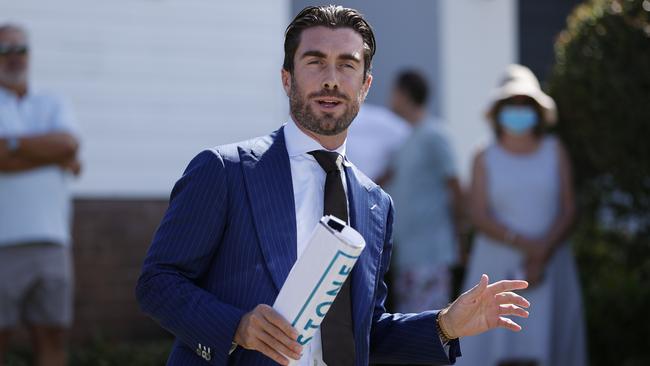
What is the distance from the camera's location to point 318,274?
108 inches

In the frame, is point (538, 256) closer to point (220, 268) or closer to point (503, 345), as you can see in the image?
point (503, 345)

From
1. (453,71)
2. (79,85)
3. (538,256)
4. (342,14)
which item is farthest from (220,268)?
(453,71)

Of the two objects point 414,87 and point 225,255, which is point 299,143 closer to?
point 225,255

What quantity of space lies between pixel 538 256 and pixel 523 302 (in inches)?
152

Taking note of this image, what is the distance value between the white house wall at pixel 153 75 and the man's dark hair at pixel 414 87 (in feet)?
4.74

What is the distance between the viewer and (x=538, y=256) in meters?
6.94

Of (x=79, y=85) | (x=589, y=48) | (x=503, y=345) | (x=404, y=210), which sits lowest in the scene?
(x=503, y=345)

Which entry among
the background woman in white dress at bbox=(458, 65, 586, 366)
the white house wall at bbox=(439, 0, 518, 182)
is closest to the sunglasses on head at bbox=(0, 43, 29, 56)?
the background woman in white dress at bbox=(458, 65, 586, 366)

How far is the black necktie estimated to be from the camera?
3131 mm

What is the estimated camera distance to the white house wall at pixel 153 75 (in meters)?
8.67

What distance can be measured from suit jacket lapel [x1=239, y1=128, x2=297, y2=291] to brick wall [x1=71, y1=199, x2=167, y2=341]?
5.54 m

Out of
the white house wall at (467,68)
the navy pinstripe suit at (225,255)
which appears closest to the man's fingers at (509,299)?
the navy pinstripe suit at (225,255)

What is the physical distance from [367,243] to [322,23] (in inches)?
24.3

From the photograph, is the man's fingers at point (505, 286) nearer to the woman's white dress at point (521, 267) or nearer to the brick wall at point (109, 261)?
the woman's white dress at point (521, 267)
